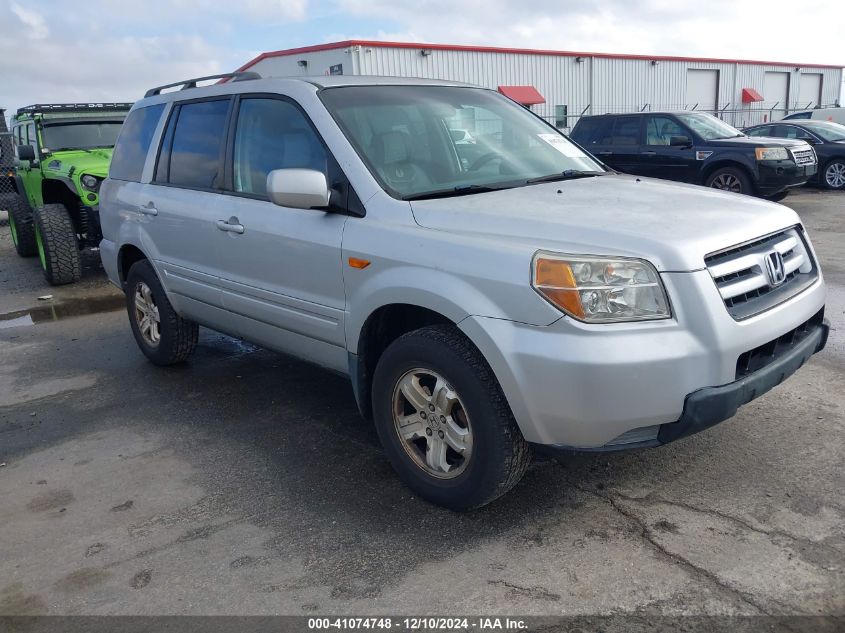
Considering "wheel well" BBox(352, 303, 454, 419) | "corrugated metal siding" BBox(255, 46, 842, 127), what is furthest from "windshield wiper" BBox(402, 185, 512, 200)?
"corrugated metal siding" BBox(255, 46, 842, 127)

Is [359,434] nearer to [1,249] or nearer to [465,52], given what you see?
[1,249]

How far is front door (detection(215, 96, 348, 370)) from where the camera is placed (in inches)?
136

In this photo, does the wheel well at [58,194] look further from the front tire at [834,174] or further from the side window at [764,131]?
the front tire at [834,174]

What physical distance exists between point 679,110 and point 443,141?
23.1m

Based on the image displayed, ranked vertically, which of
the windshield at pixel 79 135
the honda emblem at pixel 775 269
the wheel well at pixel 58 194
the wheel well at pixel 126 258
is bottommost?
the wheel well at pixel 126 258

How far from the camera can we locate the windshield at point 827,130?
15055 millimetres

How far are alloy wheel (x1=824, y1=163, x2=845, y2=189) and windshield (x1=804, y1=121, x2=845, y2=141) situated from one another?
2.26ft

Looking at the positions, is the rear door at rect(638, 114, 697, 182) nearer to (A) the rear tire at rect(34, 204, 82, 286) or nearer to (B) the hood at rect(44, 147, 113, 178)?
(B) the hood at rect(44, 147, 113, 178)

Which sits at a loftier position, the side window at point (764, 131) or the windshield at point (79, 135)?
the windshield at point (79, 135)

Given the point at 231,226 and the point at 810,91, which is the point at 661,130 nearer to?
the point at 231,226

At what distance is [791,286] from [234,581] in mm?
2544

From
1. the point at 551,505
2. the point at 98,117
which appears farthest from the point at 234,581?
the point at 98,117

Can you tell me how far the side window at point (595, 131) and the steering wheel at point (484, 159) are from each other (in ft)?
31.5

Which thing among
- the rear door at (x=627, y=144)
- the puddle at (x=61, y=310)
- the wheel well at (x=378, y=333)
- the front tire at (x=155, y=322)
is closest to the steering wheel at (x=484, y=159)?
the wheel well at (x=378, y=333)
